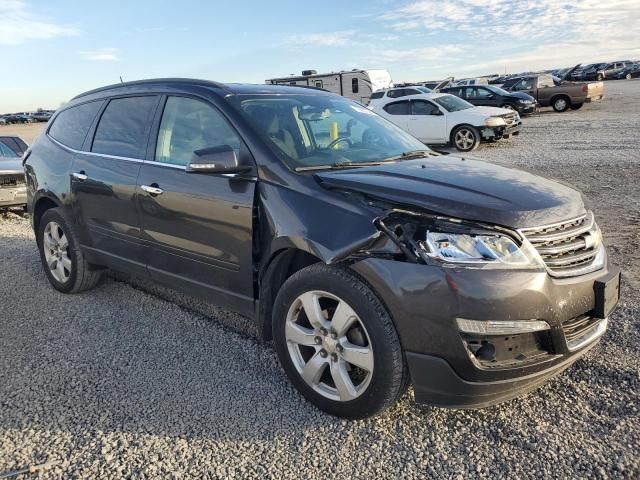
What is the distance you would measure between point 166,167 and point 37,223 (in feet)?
7.68

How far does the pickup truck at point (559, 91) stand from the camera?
2536 cm

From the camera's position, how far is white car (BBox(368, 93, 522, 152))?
15383mm

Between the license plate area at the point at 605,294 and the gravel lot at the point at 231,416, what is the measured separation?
536 millimetres

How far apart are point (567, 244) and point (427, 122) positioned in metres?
14.1

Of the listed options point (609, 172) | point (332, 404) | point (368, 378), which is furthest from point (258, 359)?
point (609, 172)

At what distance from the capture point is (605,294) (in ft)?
9.06

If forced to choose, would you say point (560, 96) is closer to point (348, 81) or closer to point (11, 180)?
point (348, 81)

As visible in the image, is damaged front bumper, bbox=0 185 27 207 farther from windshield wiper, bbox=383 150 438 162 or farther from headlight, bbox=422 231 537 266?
headlight, bbox=422 231 537 266

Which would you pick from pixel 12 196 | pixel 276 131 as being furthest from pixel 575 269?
pixel 12 196

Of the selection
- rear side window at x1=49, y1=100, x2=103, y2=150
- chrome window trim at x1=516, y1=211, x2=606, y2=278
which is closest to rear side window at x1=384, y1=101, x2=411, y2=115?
rear side window at x1=49, y1=100, x2=103, y2=150

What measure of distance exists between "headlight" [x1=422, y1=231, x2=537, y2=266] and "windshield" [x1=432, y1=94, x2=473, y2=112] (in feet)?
46.6

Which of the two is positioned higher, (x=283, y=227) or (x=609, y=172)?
(x=283, y=227)

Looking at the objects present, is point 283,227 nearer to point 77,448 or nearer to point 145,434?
point 145,434

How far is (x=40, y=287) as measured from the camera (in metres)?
5.32
